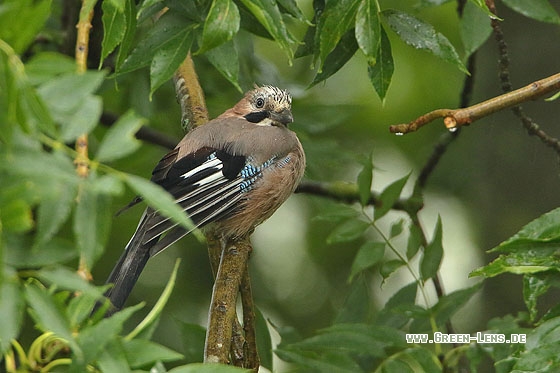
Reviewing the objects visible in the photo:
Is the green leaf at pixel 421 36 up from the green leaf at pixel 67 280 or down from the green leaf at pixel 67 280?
up

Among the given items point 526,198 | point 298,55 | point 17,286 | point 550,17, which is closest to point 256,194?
point 298,55

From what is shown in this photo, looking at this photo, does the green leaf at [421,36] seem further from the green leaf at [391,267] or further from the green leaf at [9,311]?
the green leaf at [9,311]

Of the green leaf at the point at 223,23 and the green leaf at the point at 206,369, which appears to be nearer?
the green leaf at the point at 206,369

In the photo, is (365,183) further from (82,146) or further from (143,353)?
(143,353)

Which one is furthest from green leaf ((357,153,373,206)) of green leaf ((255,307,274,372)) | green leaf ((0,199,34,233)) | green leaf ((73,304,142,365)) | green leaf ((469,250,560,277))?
green leaf ((0,199,34,233))

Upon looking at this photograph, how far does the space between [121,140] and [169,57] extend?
1395 mm

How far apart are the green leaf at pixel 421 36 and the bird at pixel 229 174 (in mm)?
1123

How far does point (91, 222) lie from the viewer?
1694 mm

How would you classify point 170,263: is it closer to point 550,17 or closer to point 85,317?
point 550,17

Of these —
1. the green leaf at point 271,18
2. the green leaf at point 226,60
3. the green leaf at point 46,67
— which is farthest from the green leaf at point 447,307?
the green leaf at point 46,67

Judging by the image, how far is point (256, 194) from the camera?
13.7ft

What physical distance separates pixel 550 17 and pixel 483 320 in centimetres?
270

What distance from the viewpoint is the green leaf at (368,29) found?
9.36 ft

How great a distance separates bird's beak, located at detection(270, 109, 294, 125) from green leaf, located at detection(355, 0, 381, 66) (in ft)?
5.26
